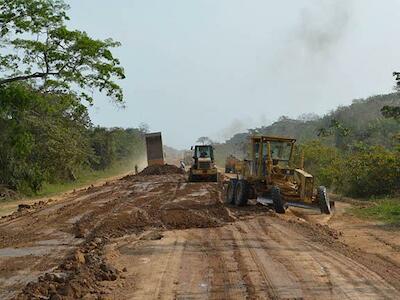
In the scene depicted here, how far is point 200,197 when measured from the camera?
2420 centimetres

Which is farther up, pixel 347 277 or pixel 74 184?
pixel 347 277

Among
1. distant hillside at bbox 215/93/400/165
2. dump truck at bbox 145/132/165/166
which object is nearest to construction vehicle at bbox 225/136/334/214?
distant hillside at bbox 215/93/400/165

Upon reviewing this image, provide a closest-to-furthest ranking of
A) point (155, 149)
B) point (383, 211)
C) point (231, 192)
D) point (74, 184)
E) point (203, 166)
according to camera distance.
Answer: point (383, 211) → point (231, 192) → point (203, 166) → point (74, 184) → point (155, 149)

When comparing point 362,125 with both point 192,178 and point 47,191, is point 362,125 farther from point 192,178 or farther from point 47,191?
point 47,191

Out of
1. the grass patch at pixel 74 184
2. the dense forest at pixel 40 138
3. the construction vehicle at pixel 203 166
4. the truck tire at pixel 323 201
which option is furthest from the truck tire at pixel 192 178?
the truck tire at pixel 323 201

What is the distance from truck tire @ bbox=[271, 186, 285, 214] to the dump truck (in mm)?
29909

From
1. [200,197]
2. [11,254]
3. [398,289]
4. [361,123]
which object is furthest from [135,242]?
[361,123]

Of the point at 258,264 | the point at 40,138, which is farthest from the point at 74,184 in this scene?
the point at 258,264

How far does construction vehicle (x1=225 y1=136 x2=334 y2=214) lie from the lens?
60.0 feet

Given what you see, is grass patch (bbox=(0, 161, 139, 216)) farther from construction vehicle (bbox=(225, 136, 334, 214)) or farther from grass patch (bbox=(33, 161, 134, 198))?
construction vehicle (bbox=(225, 136, 334, 214))

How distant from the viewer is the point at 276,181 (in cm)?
1938

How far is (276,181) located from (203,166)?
51.9ft

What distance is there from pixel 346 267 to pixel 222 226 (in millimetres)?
5757

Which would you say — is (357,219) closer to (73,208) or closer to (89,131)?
(73,208)
